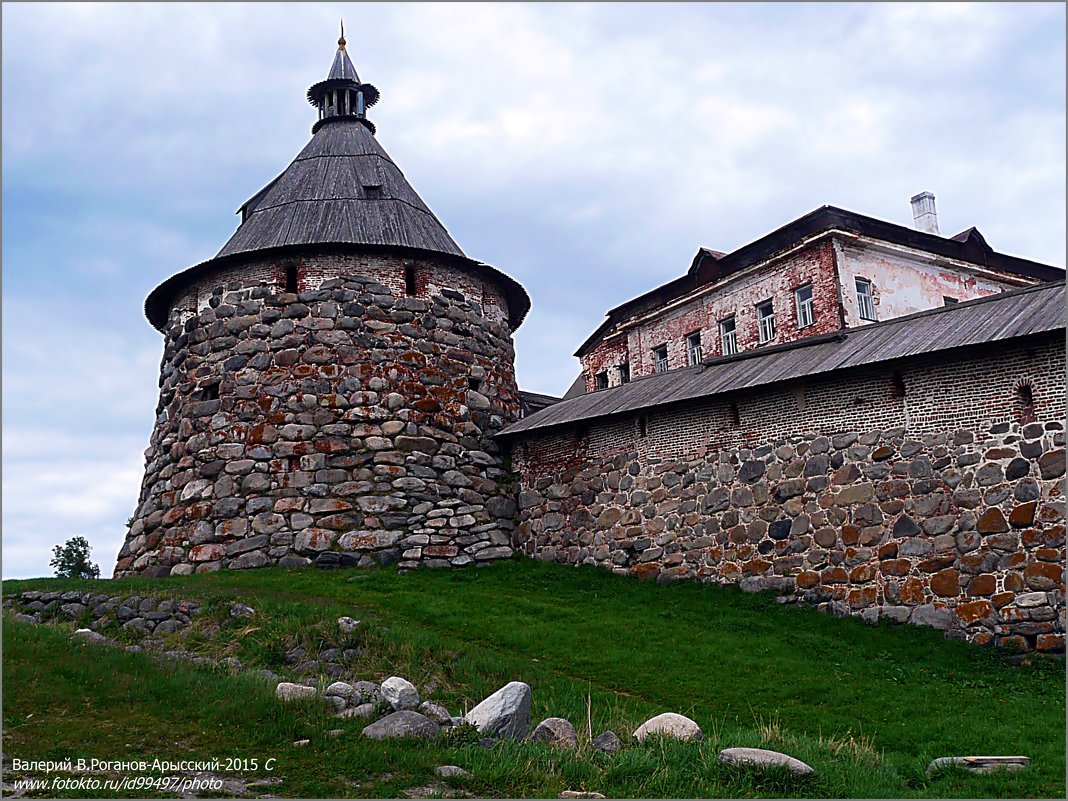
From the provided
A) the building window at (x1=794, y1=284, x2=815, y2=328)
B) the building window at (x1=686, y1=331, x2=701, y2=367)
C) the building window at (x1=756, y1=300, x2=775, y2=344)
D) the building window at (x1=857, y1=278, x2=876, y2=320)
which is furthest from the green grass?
the building window at (x1=686, y1=331, x2=701, y2=367)

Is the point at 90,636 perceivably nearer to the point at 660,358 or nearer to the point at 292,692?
the point at 292,692

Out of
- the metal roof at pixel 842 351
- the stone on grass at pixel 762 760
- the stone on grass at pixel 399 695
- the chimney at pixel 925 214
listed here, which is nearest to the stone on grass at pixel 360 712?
the stone on grass at pixel 399 695

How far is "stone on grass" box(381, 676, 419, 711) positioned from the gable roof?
15049mm

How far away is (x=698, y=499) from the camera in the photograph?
13727mm

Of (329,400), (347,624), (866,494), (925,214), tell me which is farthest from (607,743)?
(925,214)

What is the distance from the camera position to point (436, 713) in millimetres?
7352

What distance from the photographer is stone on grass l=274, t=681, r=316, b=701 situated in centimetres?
734

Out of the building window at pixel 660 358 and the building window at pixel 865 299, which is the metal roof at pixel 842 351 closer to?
the building window at pixel 865 299

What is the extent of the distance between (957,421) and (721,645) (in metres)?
3.87

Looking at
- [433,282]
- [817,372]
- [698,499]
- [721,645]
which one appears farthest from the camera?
[433,282]

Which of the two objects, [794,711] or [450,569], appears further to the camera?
[450,569]

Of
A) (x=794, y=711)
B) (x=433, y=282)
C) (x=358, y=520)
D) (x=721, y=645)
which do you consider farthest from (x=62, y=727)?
(x=433, y=282)

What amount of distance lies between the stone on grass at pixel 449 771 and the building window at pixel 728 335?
17.1 meters

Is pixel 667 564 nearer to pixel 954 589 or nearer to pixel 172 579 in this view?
pixel 954 589
